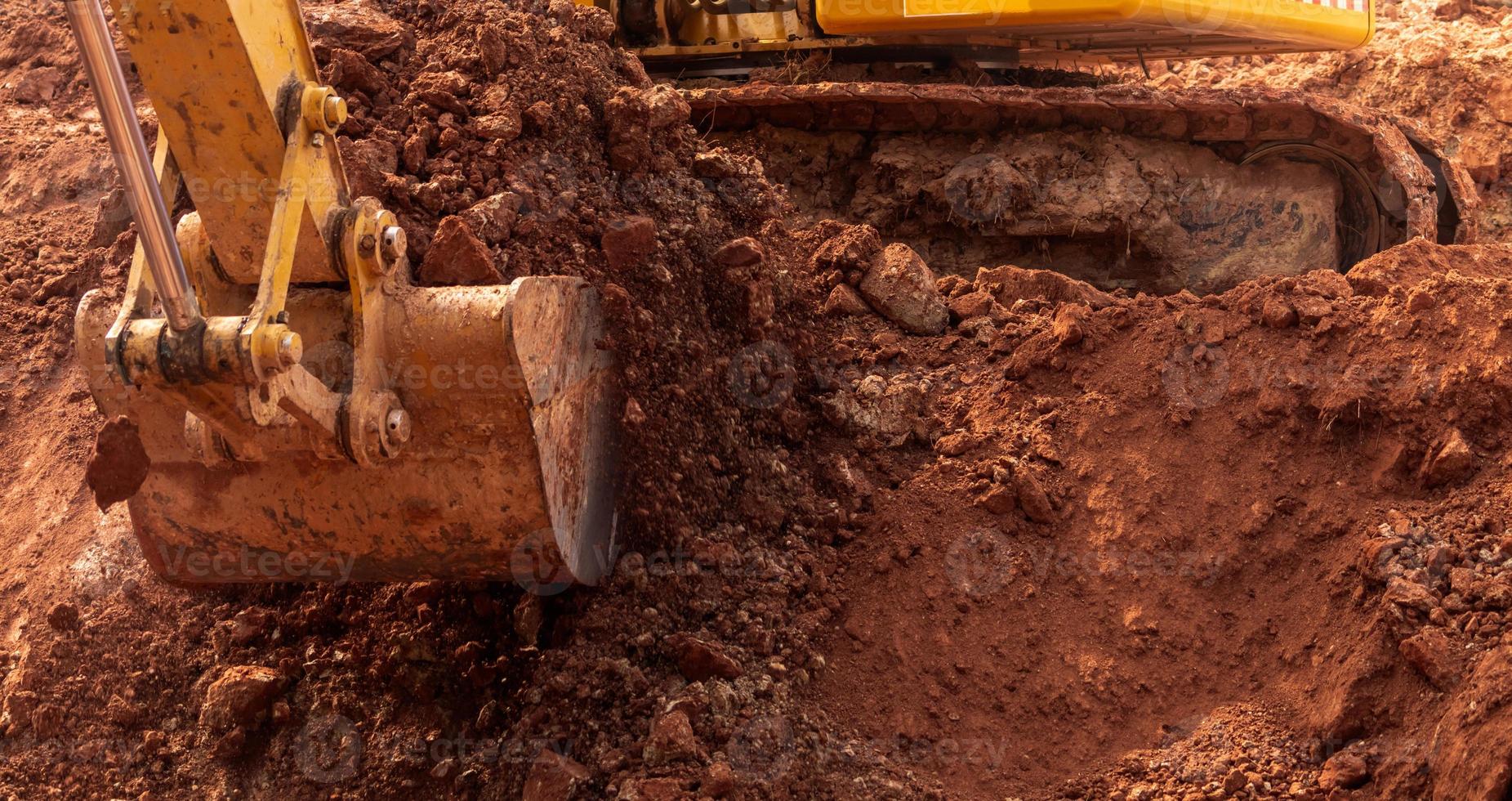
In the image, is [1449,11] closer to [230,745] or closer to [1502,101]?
[1502,101]

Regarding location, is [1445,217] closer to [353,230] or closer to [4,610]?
[353,230]

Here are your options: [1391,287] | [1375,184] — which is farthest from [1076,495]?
[1375,184]

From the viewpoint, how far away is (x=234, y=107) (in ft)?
8.75

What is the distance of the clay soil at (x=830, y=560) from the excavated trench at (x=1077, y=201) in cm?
153

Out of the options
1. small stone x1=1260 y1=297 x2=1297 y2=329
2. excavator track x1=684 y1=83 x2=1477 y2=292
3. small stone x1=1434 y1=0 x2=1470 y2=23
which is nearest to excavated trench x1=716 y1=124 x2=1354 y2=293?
excavator track x1=684 y1=83 x2=1477 y2=292

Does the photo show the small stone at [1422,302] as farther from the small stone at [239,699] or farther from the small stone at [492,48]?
the small stone at [239,699]

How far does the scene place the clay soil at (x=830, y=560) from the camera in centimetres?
316

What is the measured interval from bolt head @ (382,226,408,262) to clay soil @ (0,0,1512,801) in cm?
25

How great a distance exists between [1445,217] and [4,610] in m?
6.29

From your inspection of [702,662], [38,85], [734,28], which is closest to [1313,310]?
[702,662]

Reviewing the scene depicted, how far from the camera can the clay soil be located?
3156 mm

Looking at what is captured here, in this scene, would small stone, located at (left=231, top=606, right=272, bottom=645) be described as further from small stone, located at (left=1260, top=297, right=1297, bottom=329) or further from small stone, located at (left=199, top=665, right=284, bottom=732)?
small stone, located at (left=1260, top=297, right=1297, bottom=329)

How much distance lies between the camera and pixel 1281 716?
3.22m

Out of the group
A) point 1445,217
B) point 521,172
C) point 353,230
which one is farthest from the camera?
point 1445,217
